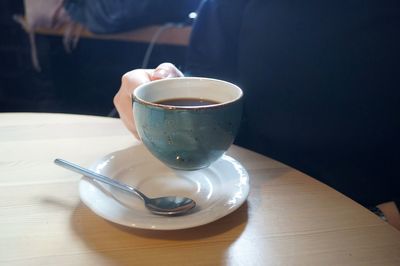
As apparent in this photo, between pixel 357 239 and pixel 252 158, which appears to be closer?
pixel 357 239

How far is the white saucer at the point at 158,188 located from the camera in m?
0.44

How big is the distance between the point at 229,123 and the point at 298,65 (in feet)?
1.27

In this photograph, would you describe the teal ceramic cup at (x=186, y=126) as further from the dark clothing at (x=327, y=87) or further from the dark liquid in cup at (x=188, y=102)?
the dark clothing at (x=327, y=87)

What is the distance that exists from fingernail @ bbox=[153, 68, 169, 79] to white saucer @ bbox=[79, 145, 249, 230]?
10cm

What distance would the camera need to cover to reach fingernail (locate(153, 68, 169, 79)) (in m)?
0.61

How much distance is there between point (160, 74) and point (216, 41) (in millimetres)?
329

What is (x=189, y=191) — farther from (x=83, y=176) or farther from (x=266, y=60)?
(x=266, y=60)

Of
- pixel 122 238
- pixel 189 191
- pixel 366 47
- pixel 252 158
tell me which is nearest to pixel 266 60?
pixel 366 47

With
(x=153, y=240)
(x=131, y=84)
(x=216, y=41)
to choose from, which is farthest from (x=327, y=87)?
(x=153, y=240)

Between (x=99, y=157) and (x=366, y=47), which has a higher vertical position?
(x=366, y=47)

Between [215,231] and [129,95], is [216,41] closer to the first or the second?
[129,95]

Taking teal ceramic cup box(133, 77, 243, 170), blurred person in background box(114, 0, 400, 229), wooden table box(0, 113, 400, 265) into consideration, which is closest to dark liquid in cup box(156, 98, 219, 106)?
teal ceramic cup box(133, 77, 243, 170)

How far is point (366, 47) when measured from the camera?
758 mm

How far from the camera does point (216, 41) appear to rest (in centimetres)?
91
